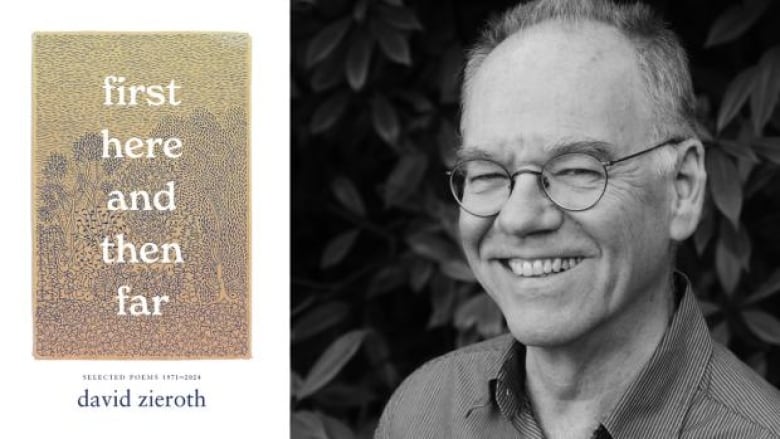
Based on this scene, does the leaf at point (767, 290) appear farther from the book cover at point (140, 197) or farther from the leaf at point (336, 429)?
the book cover at point (140, 197)

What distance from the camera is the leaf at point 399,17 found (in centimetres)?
162

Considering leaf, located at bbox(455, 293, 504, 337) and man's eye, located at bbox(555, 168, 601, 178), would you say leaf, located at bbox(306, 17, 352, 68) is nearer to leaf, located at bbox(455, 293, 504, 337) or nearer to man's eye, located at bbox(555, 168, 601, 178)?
leaf, located at bbox(455, 293, 504, 337)

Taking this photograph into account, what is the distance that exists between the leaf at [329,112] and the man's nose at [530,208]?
658 millimetres

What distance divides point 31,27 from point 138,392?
0.42m

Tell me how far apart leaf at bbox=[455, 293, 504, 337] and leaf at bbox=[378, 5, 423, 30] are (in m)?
0.40

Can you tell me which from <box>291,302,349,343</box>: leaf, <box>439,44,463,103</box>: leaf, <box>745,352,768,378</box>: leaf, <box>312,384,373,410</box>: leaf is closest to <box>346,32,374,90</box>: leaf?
<box>439,44,463,103</box>: leaf

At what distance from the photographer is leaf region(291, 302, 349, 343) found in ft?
5.70

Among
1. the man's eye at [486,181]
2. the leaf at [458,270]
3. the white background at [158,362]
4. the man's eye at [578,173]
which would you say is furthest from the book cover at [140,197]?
the leaf at [458,270]

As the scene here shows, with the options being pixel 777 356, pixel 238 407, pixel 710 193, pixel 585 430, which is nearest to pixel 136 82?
pixel 238 407

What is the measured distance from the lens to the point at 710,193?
5.24 feet

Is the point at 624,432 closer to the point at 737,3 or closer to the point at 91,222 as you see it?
the point at 91,222

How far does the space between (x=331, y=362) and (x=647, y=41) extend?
28.1 inches

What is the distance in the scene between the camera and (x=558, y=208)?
111cm

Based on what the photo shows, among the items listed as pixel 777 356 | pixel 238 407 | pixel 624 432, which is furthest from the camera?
pixel 777 356
